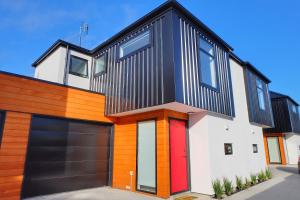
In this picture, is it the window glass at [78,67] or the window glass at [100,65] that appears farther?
the window glass at [78,67]

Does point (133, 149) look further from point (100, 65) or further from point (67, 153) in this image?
point (100, 65)

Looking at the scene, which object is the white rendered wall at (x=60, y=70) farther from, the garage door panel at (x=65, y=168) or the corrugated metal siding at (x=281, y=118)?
the corrugated metal siding at (x=281, y=118)

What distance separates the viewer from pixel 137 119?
7.42 m

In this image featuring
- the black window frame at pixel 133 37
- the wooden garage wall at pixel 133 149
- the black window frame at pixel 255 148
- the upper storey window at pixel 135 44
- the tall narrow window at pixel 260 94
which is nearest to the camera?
the wooden garage wall at pixel 133 149

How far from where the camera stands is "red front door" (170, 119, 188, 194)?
6455mm

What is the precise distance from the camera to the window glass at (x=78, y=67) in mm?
9250

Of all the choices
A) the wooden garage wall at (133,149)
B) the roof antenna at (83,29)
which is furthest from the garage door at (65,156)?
the roof antenna at (83,29)

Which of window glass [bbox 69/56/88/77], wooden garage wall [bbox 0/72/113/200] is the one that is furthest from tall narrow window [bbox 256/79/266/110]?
wooden garage wall [bbox 0/72/113/200]

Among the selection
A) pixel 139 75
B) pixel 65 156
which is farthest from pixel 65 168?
pixel 139 75

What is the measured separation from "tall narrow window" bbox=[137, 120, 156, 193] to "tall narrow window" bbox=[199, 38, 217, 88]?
2589 mm

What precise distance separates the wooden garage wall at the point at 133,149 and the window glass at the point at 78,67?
307 cm

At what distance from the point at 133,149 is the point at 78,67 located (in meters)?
4.90

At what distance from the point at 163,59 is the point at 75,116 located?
3.73 metres

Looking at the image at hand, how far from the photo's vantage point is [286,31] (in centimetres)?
1442
